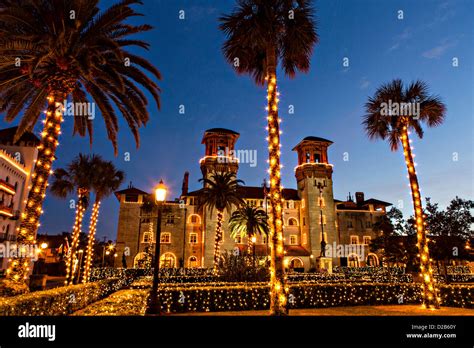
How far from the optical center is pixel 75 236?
2366 cm

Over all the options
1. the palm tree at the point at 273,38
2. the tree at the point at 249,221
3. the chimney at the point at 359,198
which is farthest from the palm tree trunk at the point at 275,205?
the chimney at the point at 359,198

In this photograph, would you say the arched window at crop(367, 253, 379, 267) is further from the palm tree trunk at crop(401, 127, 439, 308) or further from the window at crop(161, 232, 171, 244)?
the palm tree trunk at crop(401, 127, 439, 308)

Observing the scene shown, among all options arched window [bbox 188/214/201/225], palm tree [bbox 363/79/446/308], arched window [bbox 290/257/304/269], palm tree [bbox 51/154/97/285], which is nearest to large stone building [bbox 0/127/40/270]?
palm tree [bbox 51/154/97/285]

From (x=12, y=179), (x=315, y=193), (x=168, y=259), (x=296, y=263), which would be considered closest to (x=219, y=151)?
(x=315, y=193)

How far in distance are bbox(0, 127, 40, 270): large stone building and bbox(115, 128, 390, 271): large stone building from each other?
1734 centimetres

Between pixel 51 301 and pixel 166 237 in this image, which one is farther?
pixel 166 237

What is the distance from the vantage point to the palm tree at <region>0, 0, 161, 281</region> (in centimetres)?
1044

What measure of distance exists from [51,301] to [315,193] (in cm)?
5109

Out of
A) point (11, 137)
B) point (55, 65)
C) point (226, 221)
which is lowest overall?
point (226, 221)

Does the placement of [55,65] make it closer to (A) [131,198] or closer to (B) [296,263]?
(A) [131,198]

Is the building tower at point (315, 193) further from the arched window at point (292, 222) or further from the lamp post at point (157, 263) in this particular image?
the lamp post at point (157, 263)

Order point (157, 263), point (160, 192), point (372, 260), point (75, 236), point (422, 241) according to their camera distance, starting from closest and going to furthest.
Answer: point (157, 263) < point (160, 192) < point (422, 241) < point (75, 236) < point (372, 260)

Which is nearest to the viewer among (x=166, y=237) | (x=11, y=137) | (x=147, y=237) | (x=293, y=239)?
(x=11, y=137)
